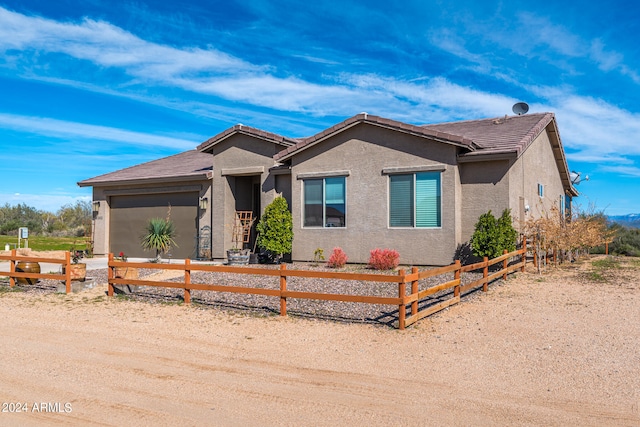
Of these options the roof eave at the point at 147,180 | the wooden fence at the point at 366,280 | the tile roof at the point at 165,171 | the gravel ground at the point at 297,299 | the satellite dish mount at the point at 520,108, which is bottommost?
the gravel ground at the point at 297,299

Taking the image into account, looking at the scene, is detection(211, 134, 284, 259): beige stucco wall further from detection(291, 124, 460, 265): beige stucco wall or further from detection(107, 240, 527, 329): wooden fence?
detection(107, 240, 527, 329): wooden fence

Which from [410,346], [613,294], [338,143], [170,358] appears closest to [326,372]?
[410,346]

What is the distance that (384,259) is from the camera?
1380cm

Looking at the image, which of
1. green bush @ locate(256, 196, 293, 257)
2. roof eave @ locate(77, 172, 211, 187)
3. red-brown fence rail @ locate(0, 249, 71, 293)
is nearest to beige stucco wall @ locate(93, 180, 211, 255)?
roof eave @ locate(77, 172, 211, 187)

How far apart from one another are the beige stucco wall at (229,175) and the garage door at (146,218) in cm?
133

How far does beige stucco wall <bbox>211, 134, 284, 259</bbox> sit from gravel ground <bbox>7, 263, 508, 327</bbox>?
10.6ft

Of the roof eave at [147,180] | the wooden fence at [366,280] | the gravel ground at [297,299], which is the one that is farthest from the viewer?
the roof eave at [147,180]

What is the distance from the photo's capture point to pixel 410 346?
679 cm

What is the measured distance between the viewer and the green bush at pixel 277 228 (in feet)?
51.3

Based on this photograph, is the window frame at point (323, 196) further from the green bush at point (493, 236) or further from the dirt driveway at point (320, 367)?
the dirt driveway at point (320, 367)

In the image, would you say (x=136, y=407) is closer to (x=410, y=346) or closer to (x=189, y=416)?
(x=189, y=416)

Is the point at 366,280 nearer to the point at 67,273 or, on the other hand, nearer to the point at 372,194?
the point at 372,194

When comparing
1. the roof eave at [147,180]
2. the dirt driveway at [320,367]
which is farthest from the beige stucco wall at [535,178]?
the roof eave at [147,180]

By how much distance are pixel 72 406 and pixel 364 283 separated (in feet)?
26.3
